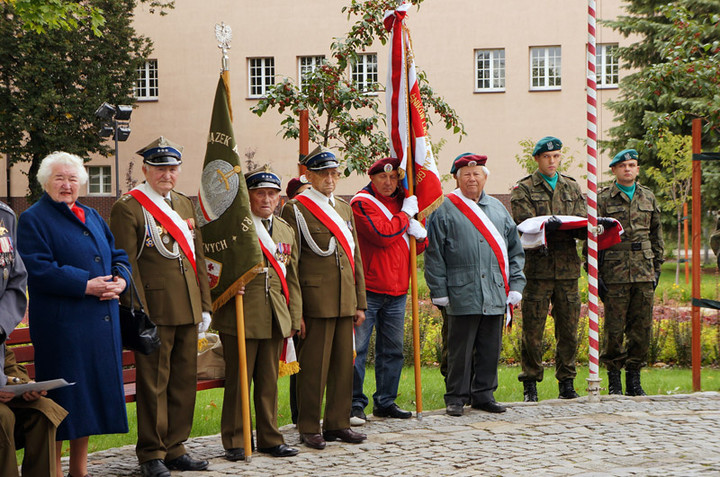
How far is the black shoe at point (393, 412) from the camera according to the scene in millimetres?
7848

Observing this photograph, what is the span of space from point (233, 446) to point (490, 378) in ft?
8.48

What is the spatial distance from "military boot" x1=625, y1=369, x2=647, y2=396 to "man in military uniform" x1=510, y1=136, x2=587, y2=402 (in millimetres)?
614

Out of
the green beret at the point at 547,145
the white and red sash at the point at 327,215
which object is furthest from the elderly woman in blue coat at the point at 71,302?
the green beret at the point at 547,145

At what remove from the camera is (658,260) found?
29.4ft

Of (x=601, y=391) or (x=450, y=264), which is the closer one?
(x=450, y=264)

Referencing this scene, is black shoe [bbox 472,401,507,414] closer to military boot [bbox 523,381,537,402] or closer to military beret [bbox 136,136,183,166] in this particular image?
military boot [bbox 523,381,537,402]

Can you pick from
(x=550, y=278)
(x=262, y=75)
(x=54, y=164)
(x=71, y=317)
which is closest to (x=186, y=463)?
(x=71, y=317)

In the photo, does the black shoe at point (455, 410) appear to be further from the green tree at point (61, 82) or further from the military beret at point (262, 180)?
the green tree at point (61, 82)

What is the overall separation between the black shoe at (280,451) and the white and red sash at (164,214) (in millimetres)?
1466

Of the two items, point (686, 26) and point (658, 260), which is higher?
point (686, 26)

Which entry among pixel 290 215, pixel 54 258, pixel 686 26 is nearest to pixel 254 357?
pixel 290 215

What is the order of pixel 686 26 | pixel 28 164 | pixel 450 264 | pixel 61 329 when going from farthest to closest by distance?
pixel 28 164
pixel 686 26
pixel 450 264
pixel 61 329

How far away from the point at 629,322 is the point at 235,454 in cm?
427

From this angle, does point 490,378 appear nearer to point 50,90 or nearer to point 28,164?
point 50,90
